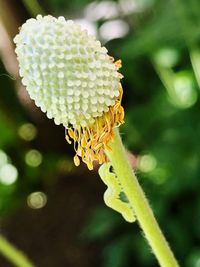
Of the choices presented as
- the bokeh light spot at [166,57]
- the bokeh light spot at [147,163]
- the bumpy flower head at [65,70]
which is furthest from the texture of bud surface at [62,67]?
the bokeh light spot at [166,57]

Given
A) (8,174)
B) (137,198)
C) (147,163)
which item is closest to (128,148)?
(147,163)

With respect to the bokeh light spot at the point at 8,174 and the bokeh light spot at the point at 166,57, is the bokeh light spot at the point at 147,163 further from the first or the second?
the bokeh light spot at the point at 8,174

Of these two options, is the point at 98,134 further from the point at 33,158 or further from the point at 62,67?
the point at 33,158

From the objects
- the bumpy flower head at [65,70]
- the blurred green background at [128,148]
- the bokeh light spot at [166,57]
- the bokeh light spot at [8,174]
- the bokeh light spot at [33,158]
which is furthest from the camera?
the bokeh light spot at [33,158]

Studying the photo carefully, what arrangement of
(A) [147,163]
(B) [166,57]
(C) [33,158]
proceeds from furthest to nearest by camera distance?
(C) [33,158], (B) [166,57], (A) [147,163]

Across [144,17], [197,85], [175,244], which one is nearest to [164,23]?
[197,85]

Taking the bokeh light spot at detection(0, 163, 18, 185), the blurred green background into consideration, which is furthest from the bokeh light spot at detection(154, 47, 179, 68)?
the bokeh light spot at detection(0, 163, 18, 185)

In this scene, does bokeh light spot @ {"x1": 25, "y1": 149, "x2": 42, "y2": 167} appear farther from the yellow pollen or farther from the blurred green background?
the yellow pollen
